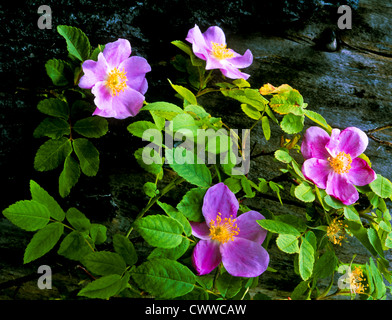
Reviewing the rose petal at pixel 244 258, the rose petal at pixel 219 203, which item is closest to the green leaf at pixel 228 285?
the rose petal at pixel 244 258

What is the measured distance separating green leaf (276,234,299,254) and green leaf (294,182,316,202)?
9cm

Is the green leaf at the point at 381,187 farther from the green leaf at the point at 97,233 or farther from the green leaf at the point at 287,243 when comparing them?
the green leaf at the point at 97,233

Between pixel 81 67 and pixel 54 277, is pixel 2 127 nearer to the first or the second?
pixel 81 67

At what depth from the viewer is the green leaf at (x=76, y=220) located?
2.74 feet

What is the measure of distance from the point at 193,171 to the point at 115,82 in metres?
0.31

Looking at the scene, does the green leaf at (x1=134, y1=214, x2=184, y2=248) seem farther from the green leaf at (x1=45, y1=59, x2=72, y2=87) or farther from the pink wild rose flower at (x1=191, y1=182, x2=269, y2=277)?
the green leaf at (x1=45, y1=59, x2=72, y2=87)

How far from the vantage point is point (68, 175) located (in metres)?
0.85

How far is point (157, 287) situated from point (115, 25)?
2.39ft

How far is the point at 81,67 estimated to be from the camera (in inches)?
34.0

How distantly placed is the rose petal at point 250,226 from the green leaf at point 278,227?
0.04 meters

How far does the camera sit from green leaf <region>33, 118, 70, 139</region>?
0.84 m

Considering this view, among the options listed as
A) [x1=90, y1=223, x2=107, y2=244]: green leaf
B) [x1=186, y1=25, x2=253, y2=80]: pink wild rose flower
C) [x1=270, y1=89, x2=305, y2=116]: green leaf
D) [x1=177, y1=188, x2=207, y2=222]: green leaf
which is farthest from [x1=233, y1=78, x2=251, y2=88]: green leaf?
[x1=90, y1=223, x2=107, y2=244]: green leaf

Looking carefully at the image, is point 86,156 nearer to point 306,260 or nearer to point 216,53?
point 216,53
